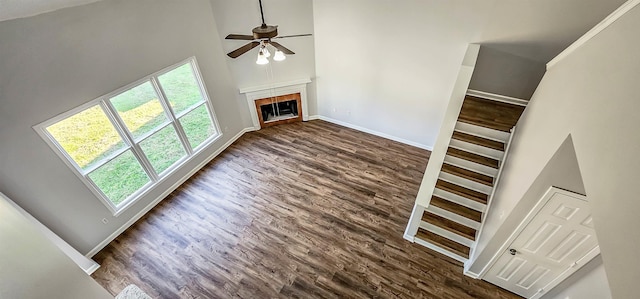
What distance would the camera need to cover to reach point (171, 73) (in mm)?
4781

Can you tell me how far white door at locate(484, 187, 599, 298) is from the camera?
2586 millimetres

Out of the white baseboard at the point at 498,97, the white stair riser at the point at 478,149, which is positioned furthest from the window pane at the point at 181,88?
the white baseboard at the point at 498,97

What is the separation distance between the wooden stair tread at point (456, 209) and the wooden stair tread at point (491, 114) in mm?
1423

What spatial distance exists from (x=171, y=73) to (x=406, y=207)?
5094mm

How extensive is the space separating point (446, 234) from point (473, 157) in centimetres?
138

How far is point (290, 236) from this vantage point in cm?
453

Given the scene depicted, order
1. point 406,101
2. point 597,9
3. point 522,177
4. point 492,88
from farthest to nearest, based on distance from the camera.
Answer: point 406,101 < point 492,88 < point 597,9 < point 522,177

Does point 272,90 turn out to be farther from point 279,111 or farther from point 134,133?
point 134,133

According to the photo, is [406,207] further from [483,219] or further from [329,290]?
[329,290]

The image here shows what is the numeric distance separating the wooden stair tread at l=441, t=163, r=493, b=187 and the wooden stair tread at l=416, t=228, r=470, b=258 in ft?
3.50

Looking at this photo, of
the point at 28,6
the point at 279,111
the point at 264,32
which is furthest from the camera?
the point at 279,111

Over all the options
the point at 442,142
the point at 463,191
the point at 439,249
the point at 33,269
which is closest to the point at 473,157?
the point at 463,191

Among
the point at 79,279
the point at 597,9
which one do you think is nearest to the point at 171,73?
the point at 79,279

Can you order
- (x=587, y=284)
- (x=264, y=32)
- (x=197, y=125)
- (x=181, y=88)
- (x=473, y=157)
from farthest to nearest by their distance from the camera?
(x=197, y=125) < (x=181, y=88) < (x=473, y=157) < (x=264, y=32) < (x=587, y=284)
